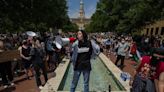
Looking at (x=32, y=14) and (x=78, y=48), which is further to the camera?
(x=32, y=14)

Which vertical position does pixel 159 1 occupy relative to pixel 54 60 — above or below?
above

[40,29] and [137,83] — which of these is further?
[40,29]

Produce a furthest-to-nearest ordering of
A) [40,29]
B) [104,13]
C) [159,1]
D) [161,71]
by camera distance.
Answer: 1. [104,13]
2. [40,29]
3. [159,1]
4. [161,71]

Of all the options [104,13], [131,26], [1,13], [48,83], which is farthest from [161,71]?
[104,13]

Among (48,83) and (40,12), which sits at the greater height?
(40,12)

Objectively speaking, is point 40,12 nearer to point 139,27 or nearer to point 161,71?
point 139,27

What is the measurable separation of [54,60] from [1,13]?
18.3ft

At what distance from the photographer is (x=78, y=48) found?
10.4m

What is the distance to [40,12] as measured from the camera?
31938mm

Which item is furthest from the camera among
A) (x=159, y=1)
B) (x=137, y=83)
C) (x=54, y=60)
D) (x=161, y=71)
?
(x=159, y=1)

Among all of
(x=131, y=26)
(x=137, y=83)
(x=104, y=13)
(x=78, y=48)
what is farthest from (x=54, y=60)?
(x=104, y=13)

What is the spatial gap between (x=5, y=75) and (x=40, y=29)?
3839 centimetres

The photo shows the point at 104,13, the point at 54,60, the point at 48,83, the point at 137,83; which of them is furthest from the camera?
the point at 104,13

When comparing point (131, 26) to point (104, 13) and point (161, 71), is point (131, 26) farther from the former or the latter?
point (161, 71)
